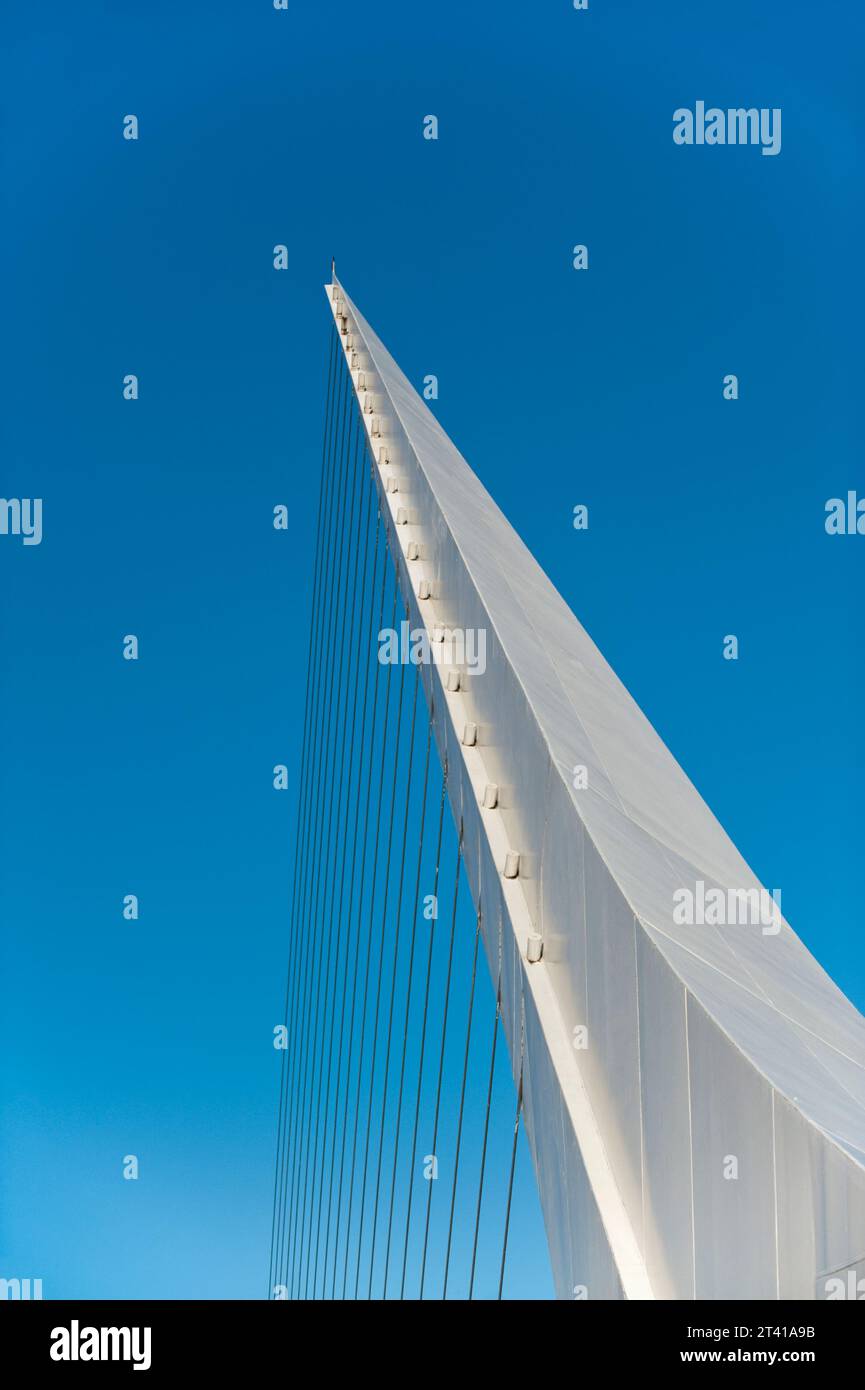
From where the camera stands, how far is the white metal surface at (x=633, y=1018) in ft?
8.48

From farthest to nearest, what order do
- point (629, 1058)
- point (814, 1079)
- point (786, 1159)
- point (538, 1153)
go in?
point (538, 1153), point (629, 1058), point (814, 1079), point (786, 1159)

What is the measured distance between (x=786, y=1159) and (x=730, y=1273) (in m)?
0.40

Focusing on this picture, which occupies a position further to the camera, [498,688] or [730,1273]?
[498,688]

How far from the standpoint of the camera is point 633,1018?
342 centimetres

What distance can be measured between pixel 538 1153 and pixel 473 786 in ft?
5.94

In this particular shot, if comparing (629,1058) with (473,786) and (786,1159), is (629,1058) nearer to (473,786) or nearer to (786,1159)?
(786,1159)

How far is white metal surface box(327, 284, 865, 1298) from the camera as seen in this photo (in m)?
2.58

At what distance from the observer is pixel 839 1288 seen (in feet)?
7.60
